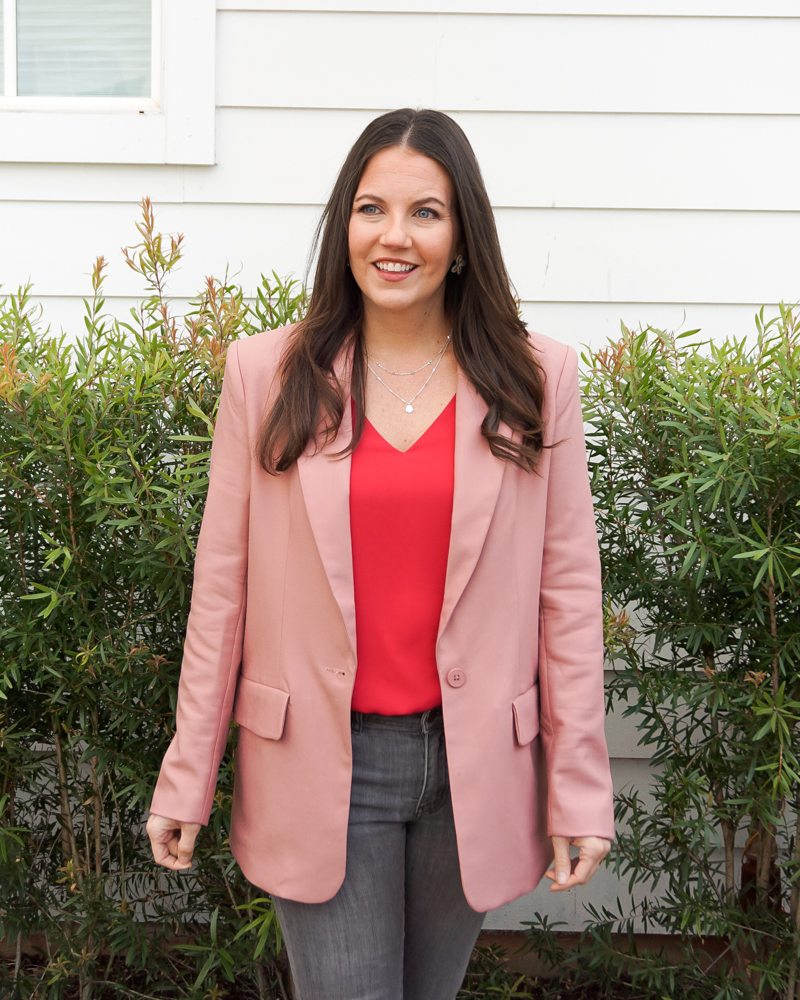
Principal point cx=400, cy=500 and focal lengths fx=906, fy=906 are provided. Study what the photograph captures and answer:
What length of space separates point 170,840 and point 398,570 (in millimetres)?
629

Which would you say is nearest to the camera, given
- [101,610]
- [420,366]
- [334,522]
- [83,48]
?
[334,522]

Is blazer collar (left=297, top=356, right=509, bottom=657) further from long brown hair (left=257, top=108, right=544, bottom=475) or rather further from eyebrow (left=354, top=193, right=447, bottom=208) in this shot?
eyebrow (left=354, top=193, right=447, bottom=208)

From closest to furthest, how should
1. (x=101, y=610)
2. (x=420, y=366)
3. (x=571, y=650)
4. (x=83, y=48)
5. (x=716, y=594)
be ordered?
1. (x=571, y=650)
2. (x=420, y=366)
3. (x=101, y=610)
4. (x=716, y=594)
5. (x=83, y=48)

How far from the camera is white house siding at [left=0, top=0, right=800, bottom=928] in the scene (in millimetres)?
2721

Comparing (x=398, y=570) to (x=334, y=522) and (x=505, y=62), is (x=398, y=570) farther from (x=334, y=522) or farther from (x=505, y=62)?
(x=505, y=62)

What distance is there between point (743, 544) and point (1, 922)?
196cm

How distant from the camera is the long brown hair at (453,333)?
1.54m

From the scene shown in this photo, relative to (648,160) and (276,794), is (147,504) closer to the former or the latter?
(276,794)

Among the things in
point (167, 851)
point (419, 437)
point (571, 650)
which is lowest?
point (167, 851)

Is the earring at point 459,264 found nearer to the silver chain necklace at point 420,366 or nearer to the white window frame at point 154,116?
the silver chain necklace at point 420,366

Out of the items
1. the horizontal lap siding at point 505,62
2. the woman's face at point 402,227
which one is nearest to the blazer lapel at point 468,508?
the woman's face at point 402,227

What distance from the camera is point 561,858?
63.5 inches

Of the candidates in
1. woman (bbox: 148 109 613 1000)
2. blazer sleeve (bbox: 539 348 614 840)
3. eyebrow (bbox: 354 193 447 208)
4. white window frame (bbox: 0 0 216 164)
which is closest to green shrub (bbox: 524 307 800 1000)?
blazer sleeve (bbox: 539 348 614 840)

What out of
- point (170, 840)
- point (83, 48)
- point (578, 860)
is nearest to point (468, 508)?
point (578, 860)
